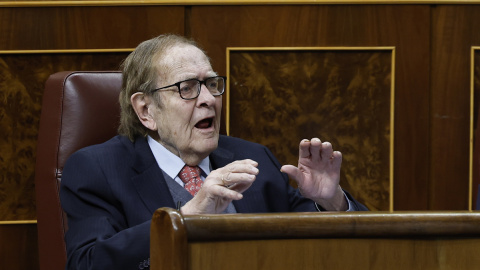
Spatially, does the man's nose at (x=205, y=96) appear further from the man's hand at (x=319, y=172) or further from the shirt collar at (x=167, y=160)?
the man's hand at (x=319, y=172)

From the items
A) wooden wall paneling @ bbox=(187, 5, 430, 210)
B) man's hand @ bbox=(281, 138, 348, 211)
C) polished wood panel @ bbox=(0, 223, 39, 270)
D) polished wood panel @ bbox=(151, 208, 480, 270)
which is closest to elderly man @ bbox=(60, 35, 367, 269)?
man's hand @ bbox=(281, 138, 348, 211)

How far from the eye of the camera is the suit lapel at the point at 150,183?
1356 mm

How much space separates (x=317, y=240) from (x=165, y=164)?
2.52ft

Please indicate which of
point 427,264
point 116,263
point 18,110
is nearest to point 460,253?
point 427,264

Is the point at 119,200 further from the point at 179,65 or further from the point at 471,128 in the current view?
the point at 471,128

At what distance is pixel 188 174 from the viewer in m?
1.46

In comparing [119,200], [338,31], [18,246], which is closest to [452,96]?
[338,31]

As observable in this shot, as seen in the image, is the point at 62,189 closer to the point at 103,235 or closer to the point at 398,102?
the point at 103,235

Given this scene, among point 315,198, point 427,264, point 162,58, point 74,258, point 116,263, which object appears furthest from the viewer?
point 162,58

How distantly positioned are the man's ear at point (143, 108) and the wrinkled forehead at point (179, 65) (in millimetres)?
65

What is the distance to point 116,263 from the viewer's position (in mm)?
1161

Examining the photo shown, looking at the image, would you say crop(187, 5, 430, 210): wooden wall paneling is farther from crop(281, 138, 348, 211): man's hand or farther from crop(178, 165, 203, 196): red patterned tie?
crop(281, 138, 348, 211): man's hand

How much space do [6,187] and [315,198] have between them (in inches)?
47.2

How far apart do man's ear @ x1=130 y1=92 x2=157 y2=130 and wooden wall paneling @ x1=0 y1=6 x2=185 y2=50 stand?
2.48ft
